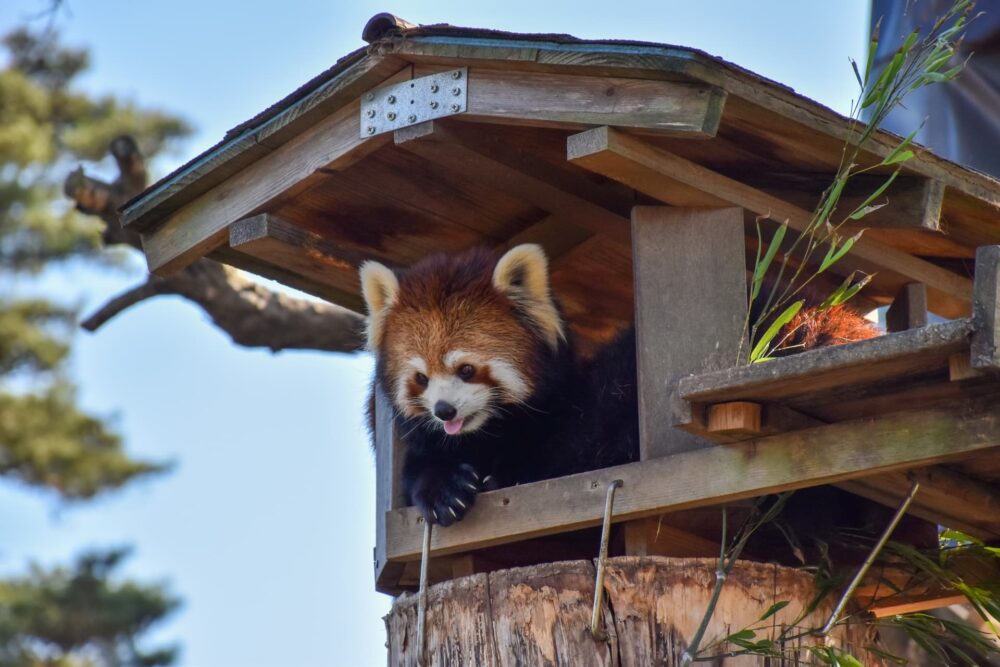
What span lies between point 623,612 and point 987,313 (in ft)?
3.84

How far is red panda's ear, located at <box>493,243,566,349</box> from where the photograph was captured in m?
4.31

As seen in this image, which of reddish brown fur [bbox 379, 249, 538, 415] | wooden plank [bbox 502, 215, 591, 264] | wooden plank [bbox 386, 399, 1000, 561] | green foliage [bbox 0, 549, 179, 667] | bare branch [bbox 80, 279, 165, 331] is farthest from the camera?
green foliage [bbox 0, 549, 179, 667]

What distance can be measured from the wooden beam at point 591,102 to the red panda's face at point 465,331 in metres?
0.64

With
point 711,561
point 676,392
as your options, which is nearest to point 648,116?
point 676,392

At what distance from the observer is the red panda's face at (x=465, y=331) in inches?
171

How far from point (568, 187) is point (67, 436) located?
10.7m

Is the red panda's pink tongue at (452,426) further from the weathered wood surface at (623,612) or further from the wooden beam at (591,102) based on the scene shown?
the wooden beam at (591,102)

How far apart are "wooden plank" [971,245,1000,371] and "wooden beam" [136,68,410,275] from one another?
1.78 m

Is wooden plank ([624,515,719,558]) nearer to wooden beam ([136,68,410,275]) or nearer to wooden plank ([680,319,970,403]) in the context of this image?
wooden plank ([680,319,970,403])

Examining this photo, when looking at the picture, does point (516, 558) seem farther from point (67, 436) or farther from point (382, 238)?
point (67, 436)

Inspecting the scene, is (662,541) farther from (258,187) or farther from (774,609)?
(258,187)

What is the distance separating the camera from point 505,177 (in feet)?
13.9

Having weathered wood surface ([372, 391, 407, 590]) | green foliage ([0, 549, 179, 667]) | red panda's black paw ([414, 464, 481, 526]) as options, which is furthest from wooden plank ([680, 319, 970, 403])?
green foliage ([0, 549, 179, 667])

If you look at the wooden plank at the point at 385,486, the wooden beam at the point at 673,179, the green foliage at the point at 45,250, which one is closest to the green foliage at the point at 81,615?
the green foliage at the point at 45,250
